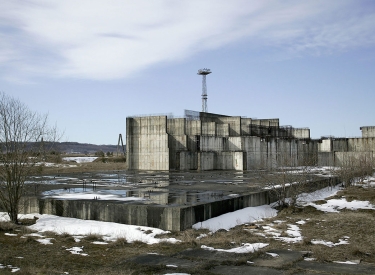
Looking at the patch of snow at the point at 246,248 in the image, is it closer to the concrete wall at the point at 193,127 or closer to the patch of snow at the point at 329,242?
the patch of snow at the point at 329,242

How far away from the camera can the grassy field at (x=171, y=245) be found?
985cm

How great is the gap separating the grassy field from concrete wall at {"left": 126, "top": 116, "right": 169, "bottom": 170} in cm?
3289

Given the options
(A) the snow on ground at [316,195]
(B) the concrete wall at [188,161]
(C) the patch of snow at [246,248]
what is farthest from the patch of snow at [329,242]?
Answer: (B) the concrete wall at [188,161]

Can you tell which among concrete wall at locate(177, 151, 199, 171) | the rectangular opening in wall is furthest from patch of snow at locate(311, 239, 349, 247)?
the rectangular opening in wall

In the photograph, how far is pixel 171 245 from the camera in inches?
484

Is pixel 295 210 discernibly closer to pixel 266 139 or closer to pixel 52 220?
pixel 52 220

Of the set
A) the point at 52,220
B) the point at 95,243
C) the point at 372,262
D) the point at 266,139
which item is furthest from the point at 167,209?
the point at 266,139

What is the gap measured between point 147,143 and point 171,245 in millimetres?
38116

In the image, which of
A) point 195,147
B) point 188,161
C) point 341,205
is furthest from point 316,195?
point 195,147

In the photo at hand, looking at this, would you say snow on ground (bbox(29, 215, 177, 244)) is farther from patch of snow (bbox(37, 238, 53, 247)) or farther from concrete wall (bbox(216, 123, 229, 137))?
concrete wall (bbox(216, 123, 229, 137))

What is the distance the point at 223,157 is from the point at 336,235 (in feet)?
118

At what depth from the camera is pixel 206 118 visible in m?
58.7

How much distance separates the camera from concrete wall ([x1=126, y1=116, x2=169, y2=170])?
48938 millimetres

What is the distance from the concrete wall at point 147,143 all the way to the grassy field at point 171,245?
32888mm
